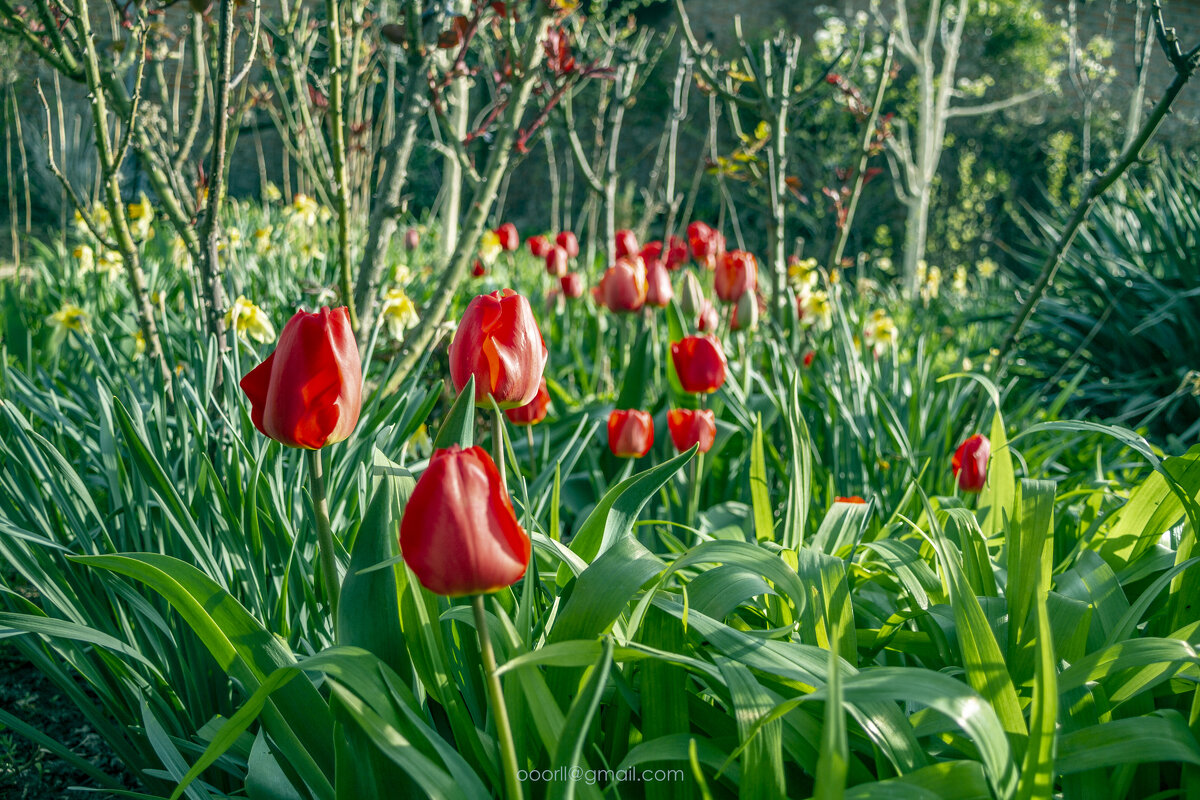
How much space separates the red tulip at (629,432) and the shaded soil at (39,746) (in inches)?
37.4

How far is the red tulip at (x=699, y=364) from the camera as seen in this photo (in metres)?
1.72

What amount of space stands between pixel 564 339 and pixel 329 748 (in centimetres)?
241

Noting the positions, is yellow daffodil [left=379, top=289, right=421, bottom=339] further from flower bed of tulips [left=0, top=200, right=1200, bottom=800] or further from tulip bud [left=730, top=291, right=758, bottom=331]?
tulip bud [left=730, top=291, right=758, bottom=331]

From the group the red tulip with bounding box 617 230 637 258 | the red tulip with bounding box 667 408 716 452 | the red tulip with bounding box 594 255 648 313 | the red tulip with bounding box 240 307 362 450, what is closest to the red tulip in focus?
the red tulip with bounding box 594 255 648 313

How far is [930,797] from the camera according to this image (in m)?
0.72

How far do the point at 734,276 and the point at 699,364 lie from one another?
→ 84cm

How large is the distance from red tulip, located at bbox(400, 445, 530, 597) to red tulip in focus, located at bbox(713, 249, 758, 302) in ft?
6.34

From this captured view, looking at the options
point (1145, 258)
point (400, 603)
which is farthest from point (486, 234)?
point (400, 603)

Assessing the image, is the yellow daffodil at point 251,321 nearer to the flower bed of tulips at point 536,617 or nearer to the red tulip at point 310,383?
the flower bed of tulips at point 536,617

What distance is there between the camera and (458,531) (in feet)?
2.08

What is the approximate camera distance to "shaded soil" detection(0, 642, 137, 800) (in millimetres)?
1343

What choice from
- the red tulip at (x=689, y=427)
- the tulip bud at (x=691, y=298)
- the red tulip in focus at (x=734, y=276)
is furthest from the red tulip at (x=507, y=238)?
A: the red tulip at (x=689, y=427)

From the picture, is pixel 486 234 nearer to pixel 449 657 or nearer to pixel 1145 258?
pixel 1145 258

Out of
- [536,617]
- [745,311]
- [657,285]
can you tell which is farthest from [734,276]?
[536,617]
